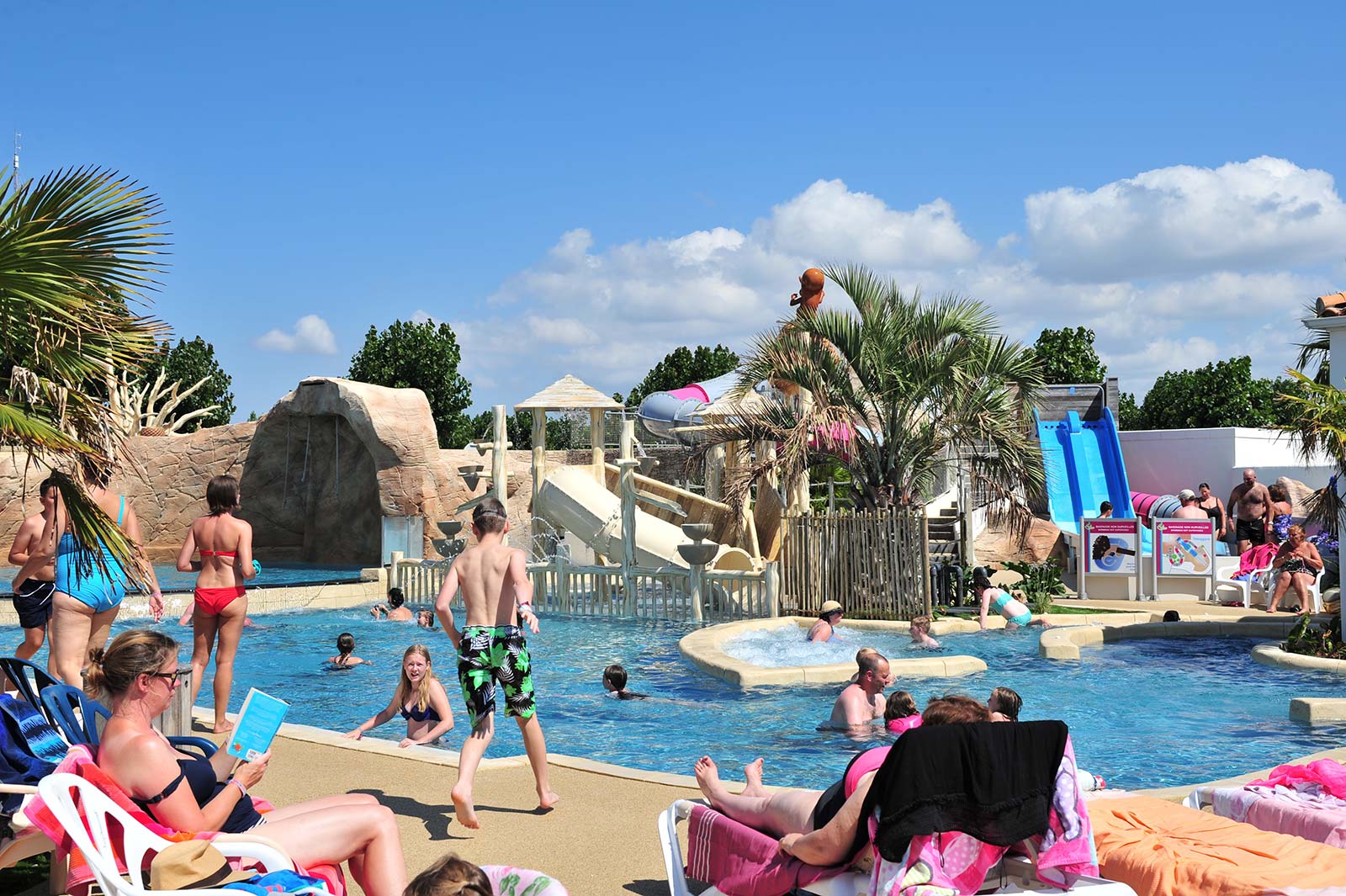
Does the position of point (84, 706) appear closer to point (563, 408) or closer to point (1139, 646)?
point (1139, 646)

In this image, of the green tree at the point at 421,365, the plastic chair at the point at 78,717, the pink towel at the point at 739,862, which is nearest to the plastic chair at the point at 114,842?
the plastic chair at the point at 78,717

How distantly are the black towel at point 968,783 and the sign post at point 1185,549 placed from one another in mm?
14206

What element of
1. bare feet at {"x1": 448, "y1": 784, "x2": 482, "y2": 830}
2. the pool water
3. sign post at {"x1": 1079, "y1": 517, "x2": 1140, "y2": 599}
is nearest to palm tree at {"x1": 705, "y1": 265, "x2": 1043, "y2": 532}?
sign post at {"x1": 1079, "y1": 517, "x2": 1140, "y2": 599}

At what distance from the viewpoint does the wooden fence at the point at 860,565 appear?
14898 mm

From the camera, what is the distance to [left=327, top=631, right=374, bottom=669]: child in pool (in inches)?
513

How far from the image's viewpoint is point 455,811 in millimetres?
5605

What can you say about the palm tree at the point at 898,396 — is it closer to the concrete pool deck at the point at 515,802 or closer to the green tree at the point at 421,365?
the concrete pool deck at the point at 515,802

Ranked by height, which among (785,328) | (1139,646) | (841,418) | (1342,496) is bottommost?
(1139,646)

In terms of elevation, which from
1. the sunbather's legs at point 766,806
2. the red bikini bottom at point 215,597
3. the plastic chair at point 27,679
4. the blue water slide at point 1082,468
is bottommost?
Answer: the sunbather's legs at point 766,806

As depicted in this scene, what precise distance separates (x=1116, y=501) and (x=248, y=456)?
793 inches

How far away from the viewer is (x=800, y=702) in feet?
33.9

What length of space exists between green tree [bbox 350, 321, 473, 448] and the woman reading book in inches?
1640

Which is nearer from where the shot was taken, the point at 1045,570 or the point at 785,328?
the point at 785,328

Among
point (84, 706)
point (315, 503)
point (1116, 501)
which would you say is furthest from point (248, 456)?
point (84, 706)
